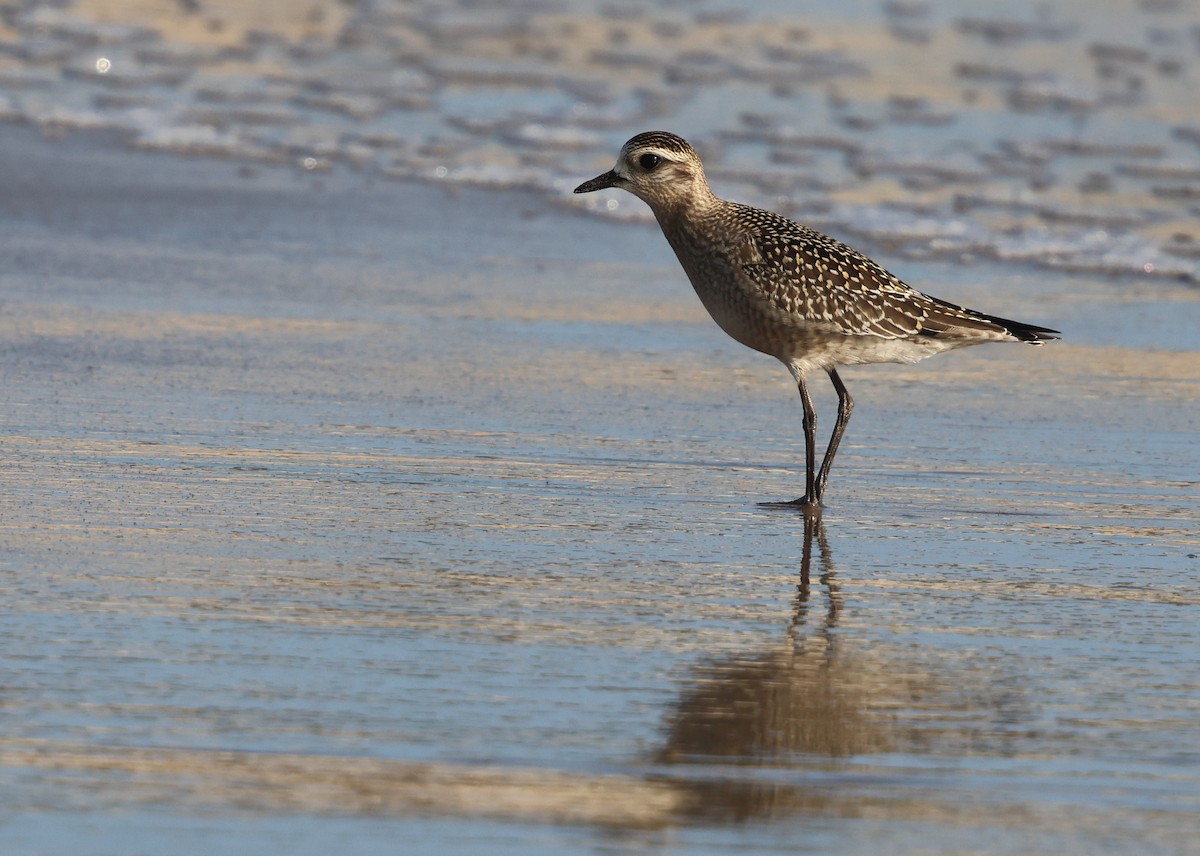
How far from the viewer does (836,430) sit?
7684 mm

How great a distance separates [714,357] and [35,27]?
1206 cm

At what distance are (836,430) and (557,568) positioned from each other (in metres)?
1.93

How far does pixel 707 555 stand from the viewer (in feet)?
20.8

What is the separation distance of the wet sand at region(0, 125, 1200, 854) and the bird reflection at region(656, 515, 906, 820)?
1 cm

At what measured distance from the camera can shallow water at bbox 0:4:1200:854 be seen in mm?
4348

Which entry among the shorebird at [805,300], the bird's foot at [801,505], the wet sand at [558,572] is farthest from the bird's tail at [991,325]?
the bird's foot at [801,505]

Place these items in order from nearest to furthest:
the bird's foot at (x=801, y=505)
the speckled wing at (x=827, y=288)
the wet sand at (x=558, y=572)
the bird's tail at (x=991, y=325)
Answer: the wet sand at (x=558, y=572), the bird's foot at (x=801, y=505), the speckled wing at (x=827, y=288), the bird's tail at (x=991, y=325)

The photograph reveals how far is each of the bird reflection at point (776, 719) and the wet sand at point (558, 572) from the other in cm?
1

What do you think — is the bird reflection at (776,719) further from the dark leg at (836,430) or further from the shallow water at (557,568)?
the dark leg at (836,430)

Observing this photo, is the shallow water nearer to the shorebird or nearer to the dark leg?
the dark leg

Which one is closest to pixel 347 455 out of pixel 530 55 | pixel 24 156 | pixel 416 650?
pixel 416 650

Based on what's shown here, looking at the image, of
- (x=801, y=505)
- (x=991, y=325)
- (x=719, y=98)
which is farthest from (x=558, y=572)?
(x=719, y=98)

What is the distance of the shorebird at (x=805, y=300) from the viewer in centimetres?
783

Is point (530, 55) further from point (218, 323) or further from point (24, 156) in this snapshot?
point (218, 323)
